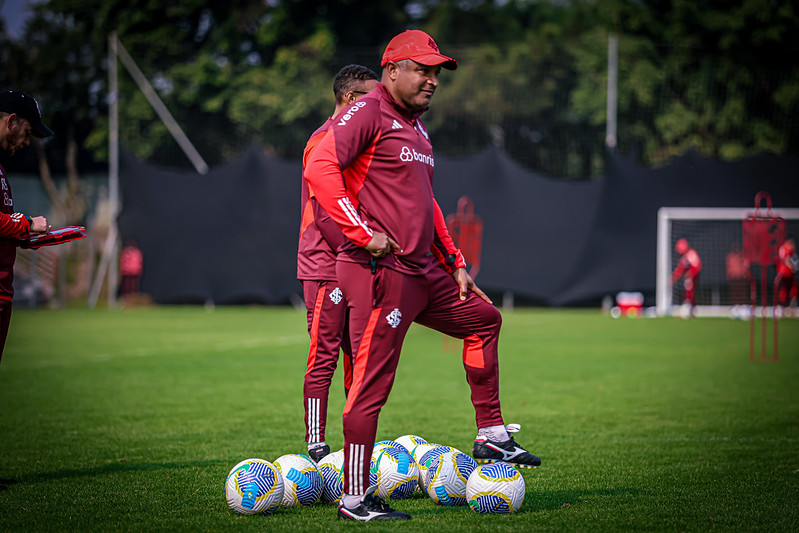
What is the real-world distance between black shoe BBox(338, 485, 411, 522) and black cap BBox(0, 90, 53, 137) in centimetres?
288

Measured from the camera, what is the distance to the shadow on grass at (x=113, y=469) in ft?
18.0

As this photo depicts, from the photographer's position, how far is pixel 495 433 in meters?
4.57

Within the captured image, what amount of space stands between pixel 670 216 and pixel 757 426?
16.0 meters

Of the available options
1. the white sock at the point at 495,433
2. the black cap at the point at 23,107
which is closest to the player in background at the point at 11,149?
the black cap at the point at 23,107

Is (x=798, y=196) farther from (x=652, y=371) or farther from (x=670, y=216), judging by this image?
(x=652, y=371)

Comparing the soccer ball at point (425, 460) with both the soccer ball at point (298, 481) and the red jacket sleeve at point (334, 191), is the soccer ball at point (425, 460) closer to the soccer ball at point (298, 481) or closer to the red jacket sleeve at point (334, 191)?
the soccer ball at point (298, 481)

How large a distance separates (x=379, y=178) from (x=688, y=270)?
1935 cm

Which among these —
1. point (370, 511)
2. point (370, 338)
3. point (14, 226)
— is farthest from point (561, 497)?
point (14, 226)

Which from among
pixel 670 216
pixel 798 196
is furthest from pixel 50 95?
pixel 798 196

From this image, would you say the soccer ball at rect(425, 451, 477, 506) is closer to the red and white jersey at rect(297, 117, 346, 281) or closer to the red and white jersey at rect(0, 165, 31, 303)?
the red and white jersey at rect(297, 117, 346, 281)

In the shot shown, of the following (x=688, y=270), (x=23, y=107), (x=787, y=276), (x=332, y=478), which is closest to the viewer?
(x=332, y=478)

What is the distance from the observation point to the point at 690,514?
455 cm

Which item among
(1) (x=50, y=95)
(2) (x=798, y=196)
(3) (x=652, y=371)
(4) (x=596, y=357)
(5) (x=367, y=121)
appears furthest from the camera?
(1) (x=50, y=95)

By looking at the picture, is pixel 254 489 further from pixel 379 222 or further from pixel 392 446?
pixel 379 222
